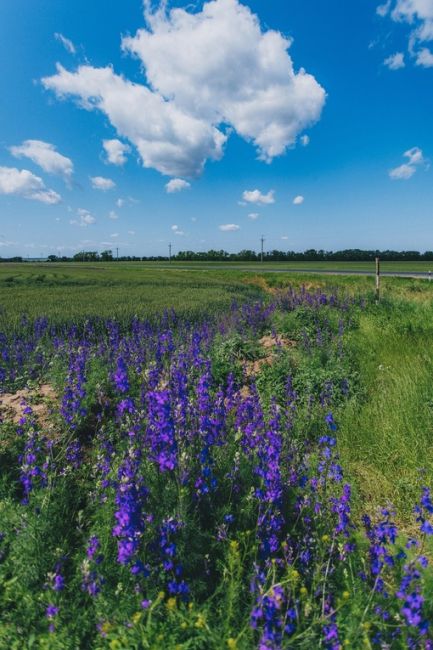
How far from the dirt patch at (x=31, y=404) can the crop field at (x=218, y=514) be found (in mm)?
33

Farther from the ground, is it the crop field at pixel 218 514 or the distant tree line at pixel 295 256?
the distant tree line at pixel 295 256

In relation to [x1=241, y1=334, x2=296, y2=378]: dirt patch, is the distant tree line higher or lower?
higher

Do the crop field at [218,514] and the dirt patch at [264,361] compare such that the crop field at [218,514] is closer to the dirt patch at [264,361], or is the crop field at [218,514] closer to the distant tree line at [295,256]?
the dirt patch at [264,361]

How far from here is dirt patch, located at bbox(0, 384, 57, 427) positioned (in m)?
4.16

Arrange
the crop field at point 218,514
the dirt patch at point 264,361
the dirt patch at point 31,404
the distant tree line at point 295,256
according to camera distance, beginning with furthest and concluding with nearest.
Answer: the distant tree line at point 295,256 → the dirt patch at point 264,361 → the dirt patch at point 31,404 → the crop field at point 218,514

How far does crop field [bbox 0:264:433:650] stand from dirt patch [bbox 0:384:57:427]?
33mm

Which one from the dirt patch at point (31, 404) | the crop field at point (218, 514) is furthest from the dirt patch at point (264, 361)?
the dirt patch at point (31, 404)

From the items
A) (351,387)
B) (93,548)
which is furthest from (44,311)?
(93,548)

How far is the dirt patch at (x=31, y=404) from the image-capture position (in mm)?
4160

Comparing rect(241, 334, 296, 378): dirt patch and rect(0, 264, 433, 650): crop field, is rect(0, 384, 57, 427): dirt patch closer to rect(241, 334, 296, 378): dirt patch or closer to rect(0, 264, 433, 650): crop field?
rect(0, 264, 433, 650): crop field

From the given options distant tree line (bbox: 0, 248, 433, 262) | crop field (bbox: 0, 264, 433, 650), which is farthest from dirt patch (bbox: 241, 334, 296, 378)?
distant tree line (bbox: 0, 248, 433, 262)

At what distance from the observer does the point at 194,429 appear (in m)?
2.91

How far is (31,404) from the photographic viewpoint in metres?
4.30

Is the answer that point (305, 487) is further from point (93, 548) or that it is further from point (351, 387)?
point (351, 387)
